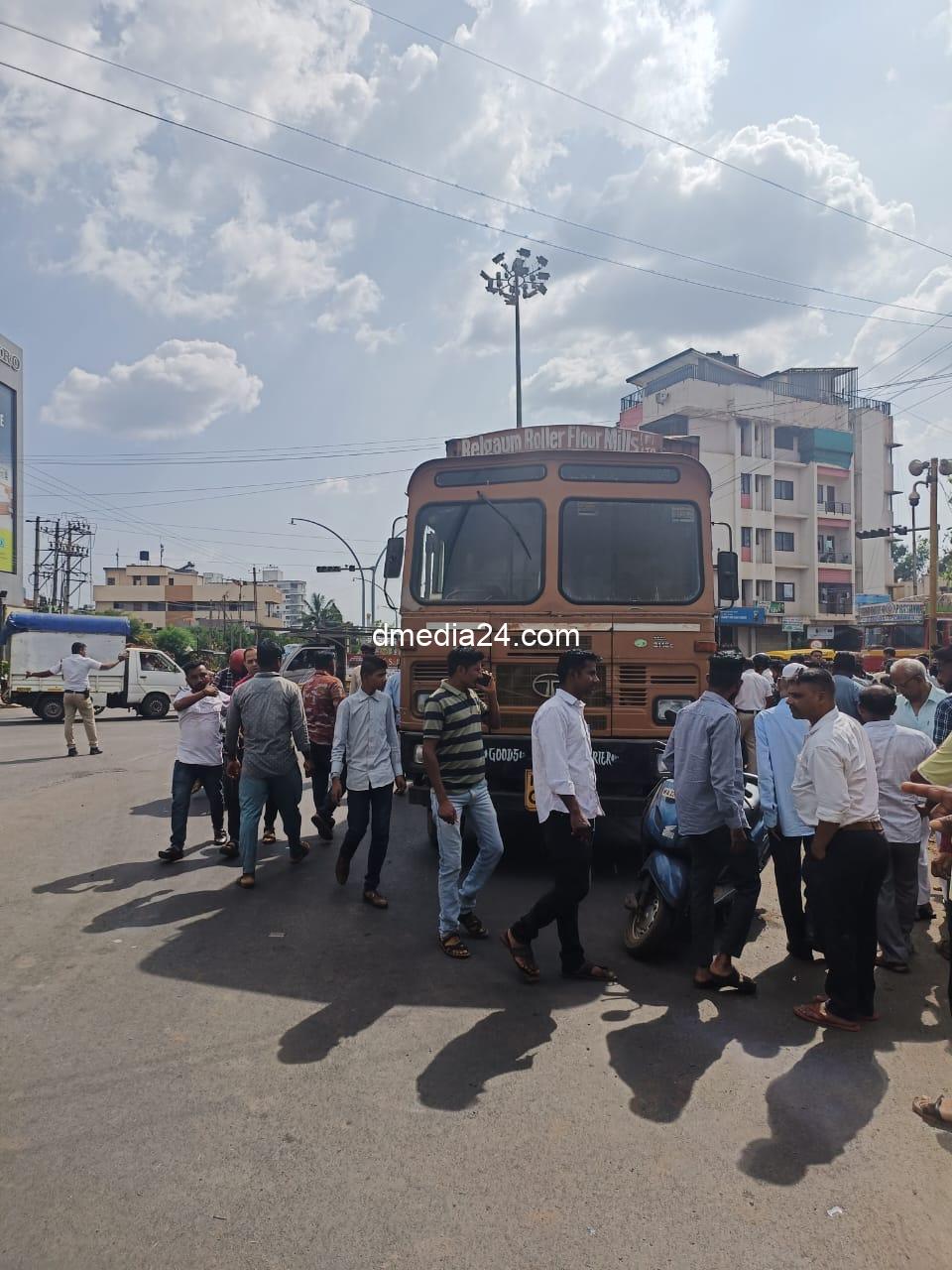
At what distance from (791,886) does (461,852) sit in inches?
78.4

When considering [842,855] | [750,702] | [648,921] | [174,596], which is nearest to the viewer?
[842,855]

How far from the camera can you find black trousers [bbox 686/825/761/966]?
4.68m

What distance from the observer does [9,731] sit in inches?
788

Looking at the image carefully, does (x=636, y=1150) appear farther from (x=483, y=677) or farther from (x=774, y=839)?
(x=483, y=677)

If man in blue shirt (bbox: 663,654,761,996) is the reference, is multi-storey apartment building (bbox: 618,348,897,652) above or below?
above

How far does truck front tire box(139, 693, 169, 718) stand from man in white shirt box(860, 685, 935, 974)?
80.1 ft

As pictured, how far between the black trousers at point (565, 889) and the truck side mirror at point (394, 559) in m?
3.71

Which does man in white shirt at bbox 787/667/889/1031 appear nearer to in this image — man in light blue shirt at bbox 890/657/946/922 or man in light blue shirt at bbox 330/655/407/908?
man in light blue shirt at bbox 890/657/946/922

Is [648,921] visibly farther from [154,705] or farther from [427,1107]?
[154,705]

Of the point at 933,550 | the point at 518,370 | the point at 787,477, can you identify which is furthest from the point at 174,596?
the point at 933,550

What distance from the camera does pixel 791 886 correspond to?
212 inches

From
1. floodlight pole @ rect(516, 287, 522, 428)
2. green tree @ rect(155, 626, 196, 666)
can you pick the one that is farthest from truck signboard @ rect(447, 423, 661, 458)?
green tree @ rect(155, 626, 196, 666)

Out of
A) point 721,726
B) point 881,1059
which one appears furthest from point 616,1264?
point 721,726

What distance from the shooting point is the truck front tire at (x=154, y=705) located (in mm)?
26500
